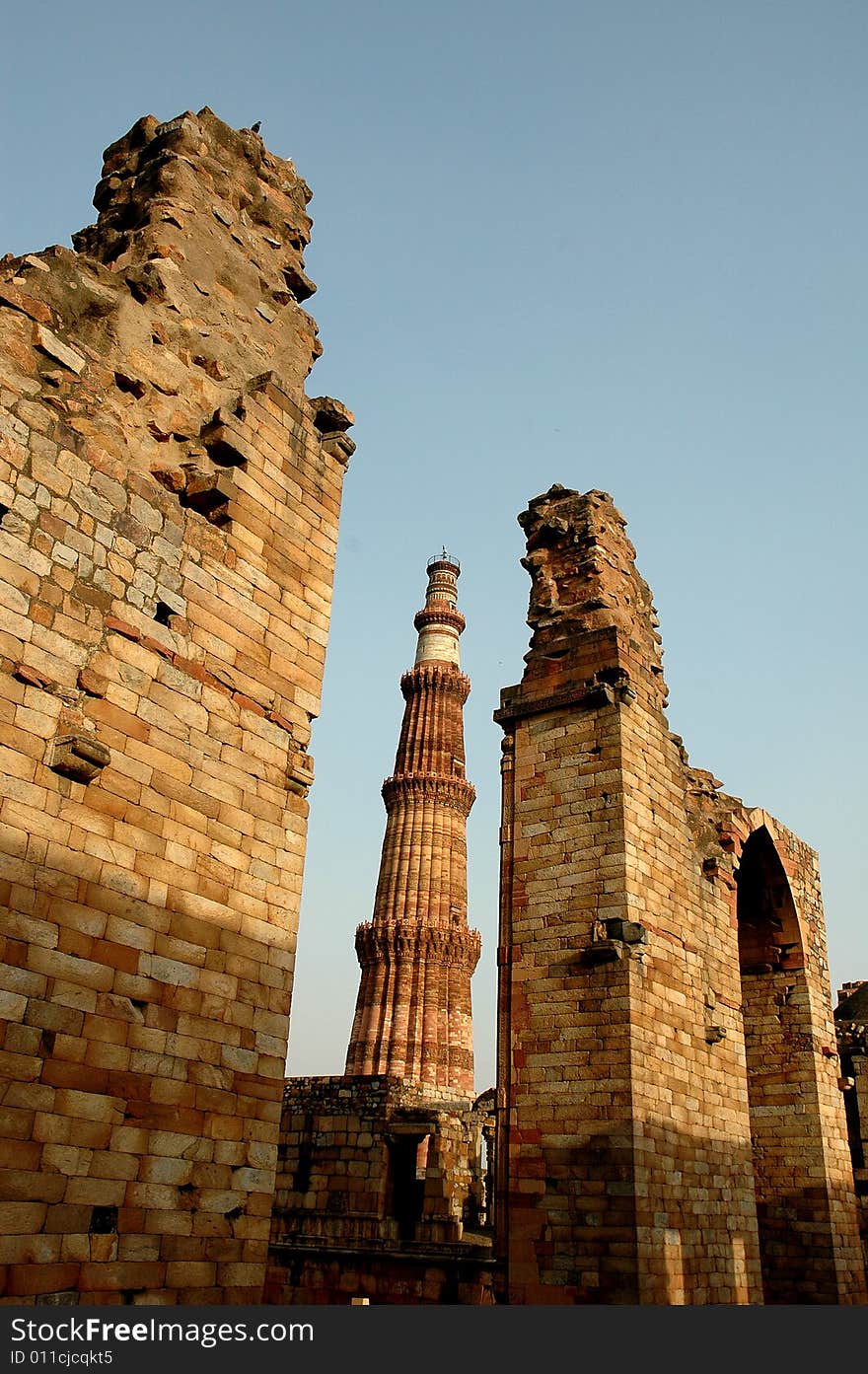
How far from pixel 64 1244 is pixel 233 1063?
3.70 ft

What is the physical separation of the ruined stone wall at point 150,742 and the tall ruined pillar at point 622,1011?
376 cm

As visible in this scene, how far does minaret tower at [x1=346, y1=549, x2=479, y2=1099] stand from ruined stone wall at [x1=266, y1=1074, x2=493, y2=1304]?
34.5 feet

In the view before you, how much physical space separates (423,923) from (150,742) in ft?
72.2

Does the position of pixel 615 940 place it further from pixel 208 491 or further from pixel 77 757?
pixel 77 757

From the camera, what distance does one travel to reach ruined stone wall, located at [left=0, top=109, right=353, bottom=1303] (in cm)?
418

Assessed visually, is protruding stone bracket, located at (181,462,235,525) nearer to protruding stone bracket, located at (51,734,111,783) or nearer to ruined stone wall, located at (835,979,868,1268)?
protruding stone bracket, located at (51,734,111,783)

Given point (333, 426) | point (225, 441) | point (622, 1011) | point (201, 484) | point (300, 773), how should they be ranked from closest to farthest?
A: point (201, 484) < point (300, 773) < point (225, 441) < point (333, 426) < point (622, 1011)

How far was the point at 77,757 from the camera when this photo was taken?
4.46 m

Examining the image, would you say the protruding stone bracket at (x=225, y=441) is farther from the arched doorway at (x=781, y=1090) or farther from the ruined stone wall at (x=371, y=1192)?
the arched doorway at (x=781, y=1090)

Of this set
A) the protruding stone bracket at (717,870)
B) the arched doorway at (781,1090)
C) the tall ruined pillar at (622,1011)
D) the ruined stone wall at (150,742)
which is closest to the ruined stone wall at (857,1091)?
the arched doorway at (781,1090)

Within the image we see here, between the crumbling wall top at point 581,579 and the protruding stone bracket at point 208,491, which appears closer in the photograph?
the protruding stone bracket at point 208,491

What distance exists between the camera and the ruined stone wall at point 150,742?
418cm

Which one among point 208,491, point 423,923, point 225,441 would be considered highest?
point 423,923

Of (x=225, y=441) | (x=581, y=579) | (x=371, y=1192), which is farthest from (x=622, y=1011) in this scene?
(x=371, y=1192)
